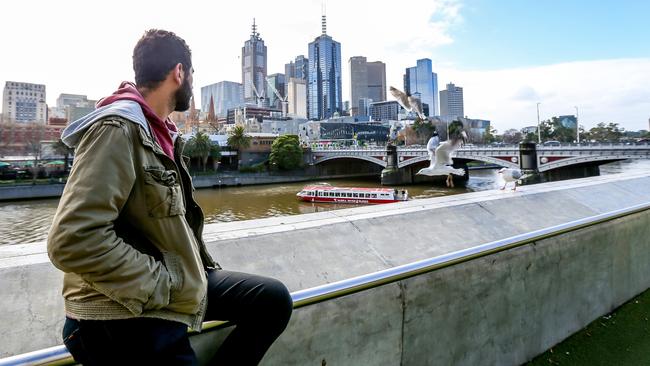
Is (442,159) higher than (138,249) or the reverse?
higher

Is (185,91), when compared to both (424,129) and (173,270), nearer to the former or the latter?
(173,270)

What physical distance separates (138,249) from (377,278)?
0.98 metres

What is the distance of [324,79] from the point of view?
560ft

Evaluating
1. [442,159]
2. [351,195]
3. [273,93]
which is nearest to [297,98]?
[273,93]

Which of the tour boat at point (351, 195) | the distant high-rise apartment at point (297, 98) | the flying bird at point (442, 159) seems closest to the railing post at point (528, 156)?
the tour boat at point (351, 195)

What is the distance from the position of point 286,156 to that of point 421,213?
43.0 meters

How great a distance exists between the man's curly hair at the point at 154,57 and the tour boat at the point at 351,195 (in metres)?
25.0

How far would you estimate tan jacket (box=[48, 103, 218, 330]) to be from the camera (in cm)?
87

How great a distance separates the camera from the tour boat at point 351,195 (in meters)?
26.2

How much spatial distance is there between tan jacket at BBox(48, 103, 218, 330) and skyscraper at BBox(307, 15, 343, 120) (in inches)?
6672

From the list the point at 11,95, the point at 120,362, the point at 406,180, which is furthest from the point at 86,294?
the point at 11,95

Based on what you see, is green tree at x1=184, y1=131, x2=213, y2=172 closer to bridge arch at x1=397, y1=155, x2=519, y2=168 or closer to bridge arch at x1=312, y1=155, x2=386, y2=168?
bridge arch at x1=312, y1=155, x2=386, y2=168

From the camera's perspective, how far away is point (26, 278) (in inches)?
52.7

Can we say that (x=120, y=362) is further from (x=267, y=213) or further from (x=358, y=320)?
(x=267, y=213)
